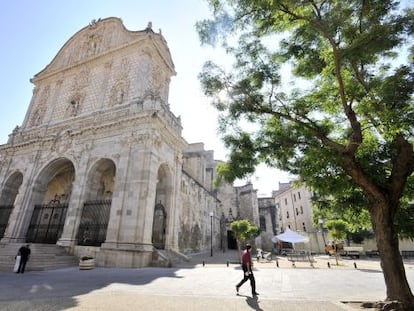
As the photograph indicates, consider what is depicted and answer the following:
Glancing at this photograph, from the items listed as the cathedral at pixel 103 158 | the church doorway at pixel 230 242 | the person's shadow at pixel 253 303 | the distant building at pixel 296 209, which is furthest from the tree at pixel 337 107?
the church doorway at pixel 230 242

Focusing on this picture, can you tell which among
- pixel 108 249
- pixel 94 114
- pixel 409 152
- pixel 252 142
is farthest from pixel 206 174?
pixel 409 152

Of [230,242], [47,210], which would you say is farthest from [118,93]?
[230,242]

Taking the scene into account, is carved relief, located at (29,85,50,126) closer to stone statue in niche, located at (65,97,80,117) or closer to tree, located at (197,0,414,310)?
stone statue in niche, located at (65,97,80,117)

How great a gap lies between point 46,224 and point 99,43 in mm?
17439

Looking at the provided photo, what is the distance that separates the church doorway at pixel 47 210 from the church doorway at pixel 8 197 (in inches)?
104

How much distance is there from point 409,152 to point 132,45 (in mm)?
20849

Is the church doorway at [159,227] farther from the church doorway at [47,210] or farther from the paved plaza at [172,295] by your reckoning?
the paved plaza at [172,295]

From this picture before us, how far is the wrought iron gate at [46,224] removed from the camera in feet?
55.4

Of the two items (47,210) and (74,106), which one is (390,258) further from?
(74,106)

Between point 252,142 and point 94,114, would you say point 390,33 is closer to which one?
point 252,142

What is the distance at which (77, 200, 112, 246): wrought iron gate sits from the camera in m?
14.8

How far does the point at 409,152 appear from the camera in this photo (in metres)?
5.54

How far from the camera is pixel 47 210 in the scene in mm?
18500

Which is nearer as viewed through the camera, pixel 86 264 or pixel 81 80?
pixel 86 264
